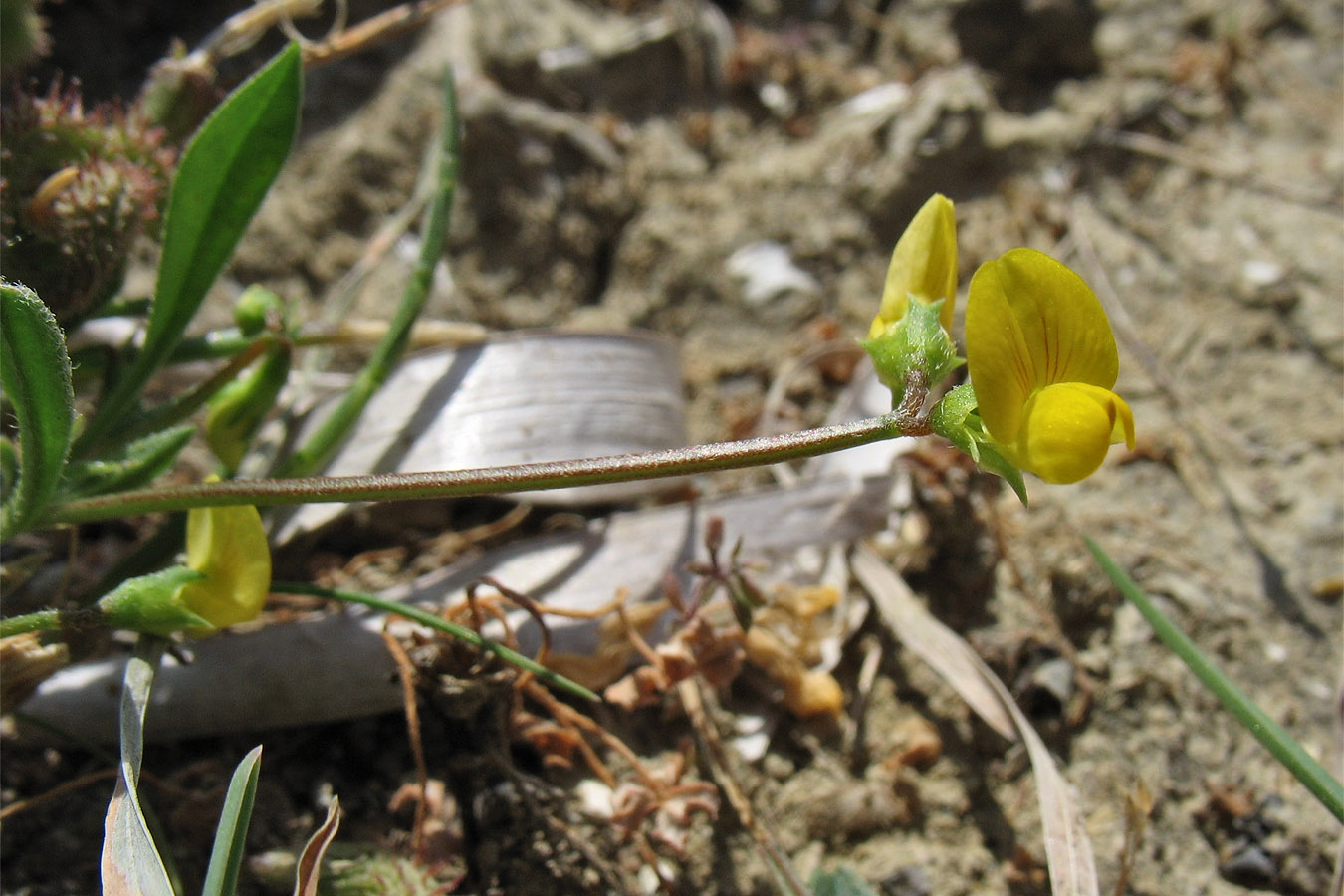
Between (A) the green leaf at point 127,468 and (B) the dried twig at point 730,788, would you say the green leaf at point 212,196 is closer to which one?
(A) the green leaf at point 127,468

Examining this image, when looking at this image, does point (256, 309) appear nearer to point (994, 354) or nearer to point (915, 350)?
point (915, 350)

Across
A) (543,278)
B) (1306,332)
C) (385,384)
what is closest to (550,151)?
(543,278)

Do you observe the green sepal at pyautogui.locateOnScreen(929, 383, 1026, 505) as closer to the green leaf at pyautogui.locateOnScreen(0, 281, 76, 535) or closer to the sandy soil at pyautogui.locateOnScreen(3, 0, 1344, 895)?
the sandy soil at pyautogui.locateOnScreen(3, 0, 1344, 895)

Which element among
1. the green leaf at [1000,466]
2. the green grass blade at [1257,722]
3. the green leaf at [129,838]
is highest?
the green leaf at [1000,466]

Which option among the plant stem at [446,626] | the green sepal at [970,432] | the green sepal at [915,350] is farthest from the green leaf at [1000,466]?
the plant stem at [446,626]

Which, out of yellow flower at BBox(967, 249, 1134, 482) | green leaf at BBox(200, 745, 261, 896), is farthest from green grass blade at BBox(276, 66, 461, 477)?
yellow flower at BBox(967, 249, 1134, 482)

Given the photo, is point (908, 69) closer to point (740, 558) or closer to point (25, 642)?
point (740, 558)

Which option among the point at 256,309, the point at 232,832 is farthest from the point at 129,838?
the point at 256,309
